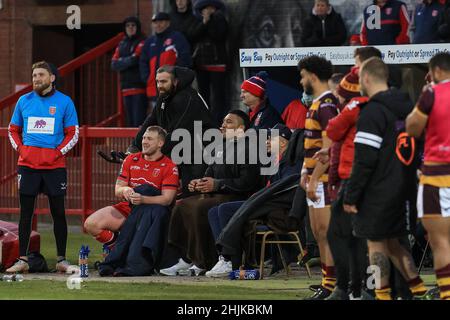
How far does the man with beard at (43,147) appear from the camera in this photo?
13.8 meters

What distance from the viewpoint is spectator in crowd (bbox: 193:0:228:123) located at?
19578 mm

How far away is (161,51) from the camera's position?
63.6ft

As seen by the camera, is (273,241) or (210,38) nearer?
(273,241)

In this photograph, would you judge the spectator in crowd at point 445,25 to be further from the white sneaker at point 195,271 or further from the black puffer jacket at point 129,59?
the white sneaker at point 195,271

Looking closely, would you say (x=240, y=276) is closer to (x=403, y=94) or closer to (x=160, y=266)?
(x=160, y=266)

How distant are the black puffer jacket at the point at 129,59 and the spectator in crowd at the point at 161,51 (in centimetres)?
28

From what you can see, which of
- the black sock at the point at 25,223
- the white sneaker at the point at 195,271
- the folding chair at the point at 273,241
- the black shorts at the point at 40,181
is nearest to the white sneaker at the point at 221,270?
the white sneaker at the point at 195,271

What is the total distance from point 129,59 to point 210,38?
130cm

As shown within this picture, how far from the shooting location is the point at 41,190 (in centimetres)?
1397

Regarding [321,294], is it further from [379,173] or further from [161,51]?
[161,51]

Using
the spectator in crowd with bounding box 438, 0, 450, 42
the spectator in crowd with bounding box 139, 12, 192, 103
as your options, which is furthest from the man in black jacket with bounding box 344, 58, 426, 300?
the spectator in crowd with bounding box 139, 12, 192, 103

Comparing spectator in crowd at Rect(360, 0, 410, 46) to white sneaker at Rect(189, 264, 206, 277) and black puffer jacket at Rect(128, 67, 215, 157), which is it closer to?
black puffer jacket at Rect(128, 67, 215, 157)

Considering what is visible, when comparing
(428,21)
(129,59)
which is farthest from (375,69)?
(129,59)

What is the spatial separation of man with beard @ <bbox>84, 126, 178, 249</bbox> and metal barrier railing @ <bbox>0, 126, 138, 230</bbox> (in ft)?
12.2
